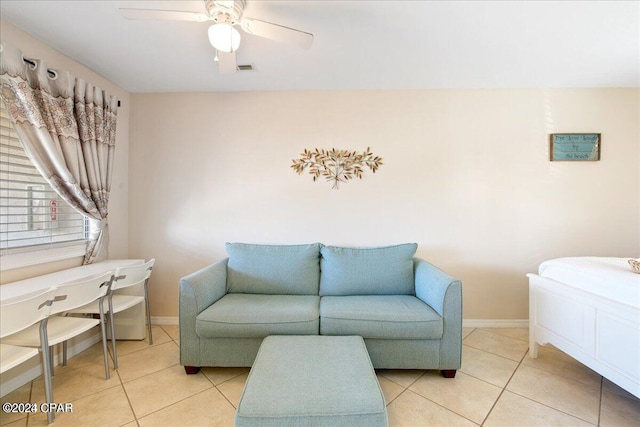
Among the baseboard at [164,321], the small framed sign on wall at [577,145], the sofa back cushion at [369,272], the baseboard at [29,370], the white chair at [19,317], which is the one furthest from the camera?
the baseboard at [164,321]

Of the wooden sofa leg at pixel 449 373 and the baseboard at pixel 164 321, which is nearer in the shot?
the wooden sofa leg at pixel 449 373

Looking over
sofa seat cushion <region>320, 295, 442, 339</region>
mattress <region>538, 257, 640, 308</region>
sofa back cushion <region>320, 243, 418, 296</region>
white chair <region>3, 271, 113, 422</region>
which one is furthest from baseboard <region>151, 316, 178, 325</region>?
mattress <region>538, 257, 640, 308</region>

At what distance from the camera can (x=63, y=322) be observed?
5.57 feet

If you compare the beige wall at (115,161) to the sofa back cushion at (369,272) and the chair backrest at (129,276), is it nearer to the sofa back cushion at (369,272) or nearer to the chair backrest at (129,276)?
the chair backrest at (129,276)

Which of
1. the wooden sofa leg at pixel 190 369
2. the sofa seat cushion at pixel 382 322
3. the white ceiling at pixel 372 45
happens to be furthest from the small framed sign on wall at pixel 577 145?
the wooden sofa leg at pixel 190 369

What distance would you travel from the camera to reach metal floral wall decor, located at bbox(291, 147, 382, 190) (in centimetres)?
262

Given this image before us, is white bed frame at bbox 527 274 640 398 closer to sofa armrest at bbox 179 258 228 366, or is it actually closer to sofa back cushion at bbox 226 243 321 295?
sofa back cushion at bbox 226 243 321 295

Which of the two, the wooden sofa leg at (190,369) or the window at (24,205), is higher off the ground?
the window at (24,205)

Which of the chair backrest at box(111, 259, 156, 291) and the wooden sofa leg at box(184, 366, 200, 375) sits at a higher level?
the chair backrest at box(111, 259, 156, 291)

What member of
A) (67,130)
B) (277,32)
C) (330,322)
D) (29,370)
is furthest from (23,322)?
(277,32)

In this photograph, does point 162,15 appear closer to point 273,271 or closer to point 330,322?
point 273,271

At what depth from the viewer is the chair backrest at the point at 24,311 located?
1188 millimetres

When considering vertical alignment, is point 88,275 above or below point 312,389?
above

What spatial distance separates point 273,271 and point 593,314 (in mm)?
2251
